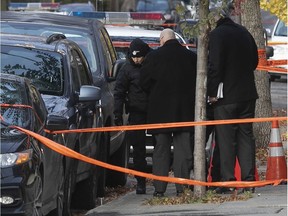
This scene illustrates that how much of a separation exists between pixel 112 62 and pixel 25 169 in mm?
6251

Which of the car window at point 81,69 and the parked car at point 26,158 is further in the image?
the car window at point 81,69

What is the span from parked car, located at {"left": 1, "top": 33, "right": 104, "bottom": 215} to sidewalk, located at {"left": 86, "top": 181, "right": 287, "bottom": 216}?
0.42 m

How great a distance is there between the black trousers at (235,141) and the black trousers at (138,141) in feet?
3.76

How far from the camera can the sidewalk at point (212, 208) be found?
33.2 feet

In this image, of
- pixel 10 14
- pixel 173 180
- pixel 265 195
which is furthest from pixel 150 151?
pixel 173 180

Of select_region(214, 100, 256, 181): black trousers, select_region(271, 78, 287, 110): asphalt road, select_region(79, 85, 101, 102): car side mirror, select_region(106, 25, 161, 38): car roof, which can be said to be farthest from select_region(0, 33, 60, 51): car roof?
select_region(271, 78, 287, 110): asphalt road

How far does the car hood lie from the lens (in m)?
8.10

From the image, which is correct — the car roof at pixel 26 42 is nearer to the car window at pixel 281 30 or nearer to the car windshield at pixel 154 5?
the car window at pixel 281 30

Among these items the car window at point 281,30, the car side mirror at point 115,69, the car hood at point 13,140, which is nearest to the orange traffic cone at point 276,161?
the car side mirror at point 115,69

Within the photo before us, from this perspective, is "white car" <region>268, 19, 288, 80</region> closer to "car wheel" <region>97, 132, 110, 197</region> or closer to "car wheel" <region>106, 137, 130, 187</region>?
"car wheel" <region>106, 137, 130, 187</region>

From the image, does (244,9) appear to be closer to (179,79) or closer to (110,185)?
(110,185)

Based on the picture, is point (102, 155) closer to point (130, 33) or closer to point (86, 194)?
point (86, 194)

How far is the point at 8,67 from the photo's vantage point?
11.1 metres

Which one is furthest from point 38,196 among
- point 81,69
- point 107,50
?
point 107,50
